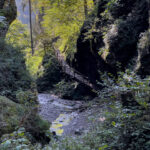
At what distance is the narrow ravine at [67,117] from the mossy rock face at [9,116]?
178cm

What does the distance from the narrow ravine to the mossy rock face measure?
1781mm

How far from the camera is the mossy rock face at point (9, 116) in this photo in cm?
358

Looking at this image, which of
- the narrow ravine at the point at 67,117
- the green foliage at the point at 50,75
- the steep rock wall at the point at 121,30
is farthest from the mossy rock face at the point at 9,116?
the green foliage at the point at 50,75

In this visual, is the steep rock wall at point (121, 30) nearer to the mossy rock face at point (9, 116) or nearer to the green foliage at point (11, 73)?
the green foliage at point (11, 73)

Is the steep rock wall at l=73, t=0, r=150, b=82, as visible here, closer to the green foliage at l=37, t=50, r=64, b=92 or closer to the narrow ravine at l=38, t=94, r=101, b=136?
the narrow ravine at l=38, t=94, r=101, b=136

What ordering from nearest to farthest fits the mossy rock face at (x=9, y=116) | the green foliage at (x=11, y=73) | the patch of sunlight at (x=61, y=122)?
the mossy rock face at (x=9, y=116) → the green foliage at (x=11, y=73) → the patch of sunlight at (x=61, y=122)

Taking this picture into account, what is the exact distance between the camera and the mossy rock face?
3.58m

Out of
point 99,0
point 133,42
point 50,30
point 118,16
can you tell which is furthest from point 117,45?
point 50,30

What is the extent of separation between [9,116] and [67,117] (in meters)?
4.69

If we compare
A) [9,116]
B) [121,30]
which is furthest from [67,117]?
[121,30]

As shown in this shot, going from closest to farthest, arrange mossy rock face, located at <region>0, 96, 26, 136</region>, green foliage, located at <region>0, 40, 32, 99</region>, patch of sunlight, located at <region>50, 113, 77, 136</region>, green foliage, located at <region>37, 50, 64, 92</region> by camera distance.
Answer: mossy rock face, located at <region>0, 96, 26, 136</region> → green foliage, located at <region>0, 40, 32, 99</region> → patch of sunlight, located at <region>50, 113, 77, 136</region> → green foliage, located at <region>37, 50, 64, 92</region>

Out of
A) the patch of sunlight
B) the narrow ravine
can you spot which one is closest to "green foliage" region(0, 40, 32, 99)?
the narrow ravine

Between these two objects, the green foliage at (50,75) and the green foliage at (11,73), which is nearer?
the green foliage at (11,73)

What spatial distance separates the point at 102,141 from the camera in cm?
387
